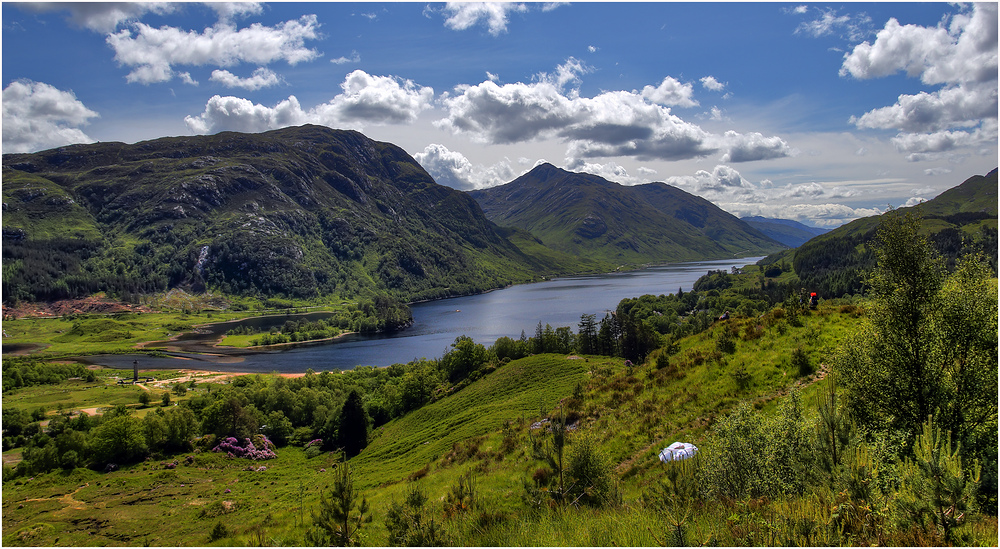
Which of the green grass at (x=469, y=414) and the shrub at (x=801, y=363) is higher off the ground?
the shrub at (x=801, y=363)

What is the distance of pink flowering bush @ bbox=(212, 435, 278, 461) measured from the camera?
5909cm

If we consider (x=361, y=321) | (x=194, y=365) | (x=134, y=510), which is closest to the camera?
(x=134, y=510)

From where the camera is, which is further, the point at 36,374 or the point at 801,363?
the point at 36,374

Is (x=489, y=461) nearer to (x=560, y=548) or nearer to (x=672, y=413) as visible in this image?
(x=672, y=413)

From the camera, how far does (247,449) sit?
6012 cm

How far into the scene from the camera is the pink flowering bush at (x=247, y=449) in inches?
2327

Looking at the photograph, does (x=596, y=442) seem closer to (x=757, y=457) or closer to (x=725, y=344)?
(x=725, y=344)

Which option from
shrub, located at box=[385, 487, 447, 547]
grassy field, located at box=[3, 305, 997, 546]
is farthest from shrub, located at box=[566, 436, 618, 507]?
shrub, located at box=[385, 487, 447, 547]

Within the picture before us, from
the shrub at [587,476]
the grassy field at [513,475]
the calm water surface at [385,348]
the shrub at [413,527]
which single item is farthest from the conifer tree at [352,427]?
the shrub at [413,527]

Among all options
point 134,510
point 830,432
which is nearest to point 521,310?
point 134,510

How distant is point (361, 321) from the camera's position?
181 m

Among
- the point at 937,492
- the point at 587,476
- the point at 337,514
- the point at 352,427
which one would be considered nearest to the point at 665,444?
the point at 587,476

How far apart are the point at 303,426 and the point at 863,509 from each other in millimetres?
80414

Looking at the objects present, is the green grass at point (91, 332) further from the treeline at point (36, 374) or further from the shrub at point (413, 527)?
the shrub at point (413, 527)
